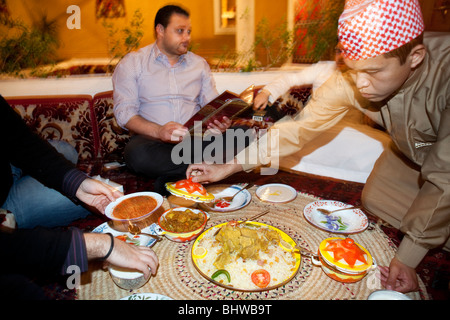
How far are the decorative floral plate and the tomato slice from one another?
0.42m

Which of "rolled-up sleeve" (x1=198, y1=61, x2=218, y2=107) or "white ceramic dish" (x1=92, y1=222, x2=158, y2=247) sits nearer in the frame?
"white ceramic dish" (x1=92, y1=222, x2=158, y2=247)

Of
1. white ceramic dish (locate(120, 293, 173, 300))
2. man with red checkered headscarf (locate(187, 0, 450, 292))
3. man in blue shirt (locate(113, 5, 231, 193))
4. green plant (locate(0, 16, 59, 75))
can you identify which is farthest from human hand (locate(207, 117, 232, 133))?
green plant (locate(0, 16, 59, 75))

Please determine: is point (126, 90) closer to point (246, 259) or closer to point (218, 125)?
point (218, 125)

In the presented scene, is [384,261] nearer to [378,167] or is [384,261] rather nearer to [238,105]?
[378,167]

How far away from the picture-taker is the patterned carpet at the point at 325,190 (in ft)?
4.26

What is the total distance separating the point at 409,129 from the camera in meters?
1.46

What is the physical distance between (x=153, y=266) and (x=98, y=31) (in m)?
7.98

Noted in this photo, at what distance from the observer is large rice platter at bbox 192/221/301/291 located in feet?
3.40

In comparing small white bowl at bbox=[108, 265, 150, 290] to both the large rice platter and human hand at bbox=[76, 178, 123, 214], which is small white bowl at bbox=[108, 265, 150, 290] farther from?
human hand at bbox=[76, 178, 123, 214]

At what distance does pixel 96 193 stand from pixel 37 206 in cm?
49

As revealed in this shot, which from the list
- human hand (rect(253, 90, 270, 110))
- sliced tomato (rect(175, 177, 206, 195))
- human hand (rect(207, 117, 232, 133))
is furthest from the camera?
human hand (rect(253, 90, 270, 110))

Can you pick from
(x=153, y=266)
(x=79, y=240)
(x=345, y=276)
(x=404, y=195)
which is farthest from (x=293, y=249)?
(x=404, y=195)

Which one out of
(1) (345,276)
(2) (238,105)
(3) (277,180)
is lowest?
(3) (277,180)

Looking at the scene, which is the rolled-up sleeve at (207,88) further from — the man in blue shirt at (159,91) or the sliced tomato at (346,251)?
the sliced tomato at (346,251)
